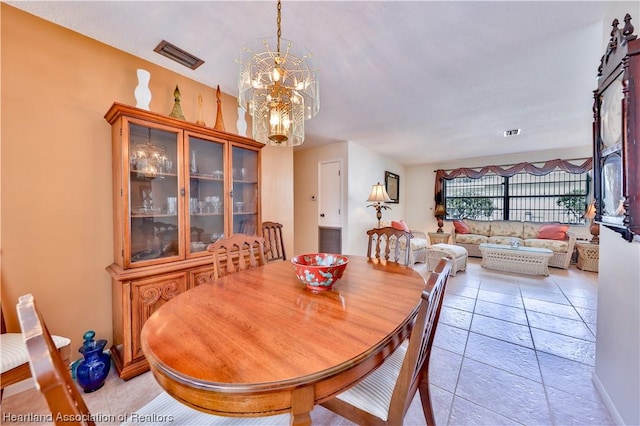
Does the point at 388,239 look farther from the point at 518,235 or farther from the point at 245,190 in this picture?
the point at 518,235

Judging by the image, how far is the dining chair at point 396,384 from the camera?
833 mm

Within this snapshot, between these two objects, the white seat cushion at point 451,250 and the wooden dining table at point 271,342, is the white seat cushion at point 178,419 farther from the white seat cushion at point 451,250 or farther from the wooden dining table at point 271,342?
the white seat cushion at point 451,250

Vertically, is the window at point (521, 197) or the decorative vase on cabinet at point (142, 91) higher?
the decorative vase on cabinet at point (142, 91)

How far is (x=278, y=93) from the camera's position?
1.45m

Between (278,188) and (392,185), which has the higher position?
(392,185)

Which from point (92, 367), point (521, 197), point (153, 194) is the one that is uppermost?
point (521, 197)

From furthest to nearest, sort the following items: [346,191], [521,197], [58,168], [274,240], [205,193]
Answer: [521,197] → [346,191] → [274,240] → [205,193] → [58,168]

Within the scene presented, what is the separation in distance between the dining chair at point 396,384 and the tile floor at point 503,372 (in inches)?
20.1

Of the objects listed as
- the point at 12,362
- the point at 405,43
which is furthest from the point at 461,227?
the point at 12,362

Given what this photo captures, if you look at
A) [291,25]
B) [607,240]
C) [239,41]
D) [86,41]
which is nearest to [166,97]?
[86,41]

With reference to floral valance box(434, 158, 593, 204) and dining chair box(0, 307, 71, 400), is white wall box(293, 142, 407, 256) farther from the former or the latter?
dining chair box(0, 307, 71, 400)

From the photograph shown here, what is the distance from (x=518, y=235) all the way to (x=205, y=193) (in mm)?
6242

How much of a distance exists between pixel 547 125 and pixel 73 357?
5.99 m

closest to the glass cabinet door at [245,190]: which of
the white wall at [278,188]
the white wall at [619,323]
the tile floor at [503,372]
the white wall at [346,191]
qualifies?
the white wall at [278,188]
